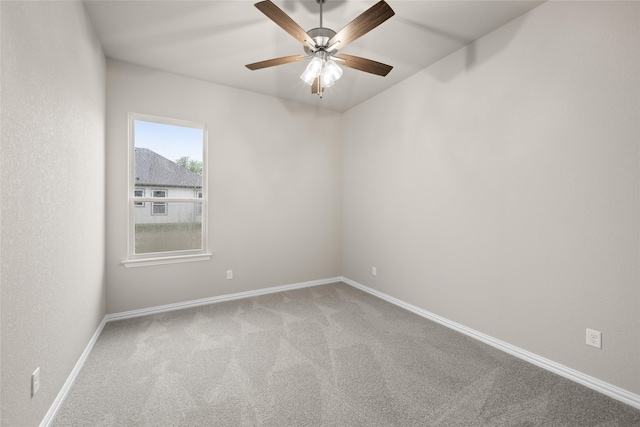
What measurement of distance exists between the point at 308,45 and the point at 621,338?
9.78 feet

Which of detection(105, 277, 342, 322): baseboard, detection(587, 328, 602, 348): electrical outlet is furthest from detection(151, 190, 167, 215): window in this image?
detection(587, 328, 602, 348): electrical outlet

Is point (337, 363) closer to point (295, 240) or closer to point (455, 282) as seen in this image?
point (455, 282)

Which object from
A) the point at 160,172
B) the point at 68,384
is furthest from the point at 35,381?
the point at 160,172

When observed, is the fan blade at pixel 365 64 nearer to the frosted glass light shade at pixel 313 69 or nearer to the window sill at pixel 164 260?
the frosted glass light shade at pixel 313 69

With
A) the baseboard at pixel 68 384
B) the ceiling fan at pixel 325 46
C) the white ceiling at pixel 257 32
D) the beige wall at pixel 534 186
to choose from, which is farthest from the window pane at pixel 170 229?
the beige wall at pixel 534 186

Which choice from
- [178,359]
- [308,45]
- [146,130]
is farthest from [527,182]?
[146,130]

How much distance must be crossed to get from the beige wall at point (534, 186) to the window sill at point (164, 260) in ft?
8.31

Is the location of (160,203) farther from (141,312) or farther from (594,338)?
(594,338)

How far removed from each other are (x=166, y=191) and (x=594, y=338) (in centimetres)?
425

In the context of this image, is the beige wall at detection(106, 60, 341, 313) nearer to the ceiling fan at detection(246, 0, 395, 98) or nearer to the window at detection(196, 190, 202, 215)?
the window at detection(196, 190, 202, 215)

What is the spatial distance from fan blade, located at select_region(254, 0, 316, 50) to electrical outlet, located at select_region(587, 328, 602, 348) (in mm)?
2890

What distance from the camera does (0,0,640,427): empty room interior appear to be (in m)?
1.63

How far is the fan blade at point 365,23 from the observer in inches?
63.4

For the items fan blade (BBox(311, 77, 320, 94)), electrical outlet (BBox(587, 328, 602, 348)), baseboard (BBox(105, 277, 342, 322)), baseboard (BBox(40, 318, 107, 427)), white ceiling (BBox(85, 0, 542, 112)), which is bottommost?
baseboard (BBox(40, 318, 107, 427))
